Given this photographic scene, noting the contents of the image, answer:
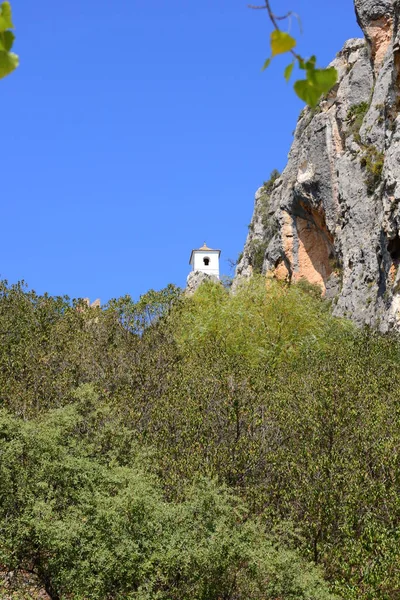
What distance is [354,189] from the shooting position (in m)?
40.2

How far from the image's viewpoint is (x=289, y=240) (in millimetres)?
48750

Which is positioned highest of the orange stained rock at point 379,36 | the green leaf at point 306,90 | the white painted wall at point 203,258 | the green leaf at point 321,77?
the white painted wall at point 203,258

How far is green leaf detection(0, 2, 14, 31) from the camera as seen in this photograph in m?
1.68

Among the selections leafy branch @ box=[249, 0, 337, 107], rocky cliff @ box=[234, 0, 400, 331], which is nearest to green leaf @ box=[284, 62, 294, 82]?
leafy branch @ box=[249, 0, 337, 107]

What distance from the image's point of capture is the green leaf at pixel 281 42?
1807 millimetres

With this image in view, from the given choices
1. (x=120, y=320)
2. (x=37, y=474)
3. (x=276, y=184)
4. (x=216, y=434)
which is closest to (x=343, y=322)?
(x=120, y=320)

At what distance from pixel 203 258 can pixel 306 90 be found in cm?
9760

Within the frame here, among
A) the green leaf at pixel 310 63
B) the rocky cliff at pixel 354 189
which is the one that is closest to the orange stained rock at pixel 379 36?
the rocky cliff at pixel 354 189

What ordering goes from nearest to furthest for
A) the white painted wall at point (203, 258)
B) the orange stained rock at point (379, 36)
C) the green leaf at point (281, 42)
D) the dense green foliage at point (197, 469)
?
1. the green leaf at point (281, 42)
2. the dense green foliage at point (197, 469)
3. the orange stained rock at point (379, 36)
4. the white painted wall at point (203, 258)

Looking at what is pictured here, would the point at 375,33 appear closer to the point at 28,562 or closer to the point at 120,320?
the point at 120,320

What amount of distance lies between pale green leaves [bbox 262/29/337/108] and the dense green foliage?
10.5 m

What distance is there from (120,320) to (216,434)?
11967 millimetres

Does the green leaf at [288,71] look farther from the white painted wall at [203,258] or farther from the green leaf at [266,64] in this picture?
the white painted wall at [203,258]

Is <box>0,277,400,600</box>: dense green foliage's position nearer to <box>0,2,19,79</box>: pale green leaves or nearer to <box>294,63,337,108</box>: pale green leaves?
<box>294,63,337,108</box>: pale green leaves
